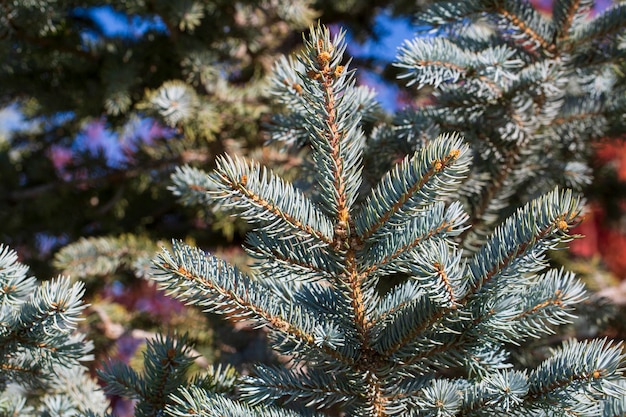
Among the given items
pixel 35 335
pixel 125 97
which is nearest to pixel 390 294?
pixel 35 335

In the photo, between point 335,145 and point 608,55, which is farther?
point 608,55

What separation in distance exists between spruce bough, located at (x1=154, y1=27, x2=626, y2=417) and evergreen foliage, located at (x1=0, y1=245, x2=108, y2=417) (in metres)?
0.14

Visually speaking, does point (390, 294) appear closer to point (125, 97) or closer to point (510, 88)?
point (510, 88)

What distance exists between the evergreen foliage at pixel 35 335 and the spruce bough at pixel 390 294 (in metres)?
0.14

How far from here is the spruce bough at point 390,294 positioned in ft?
2.30

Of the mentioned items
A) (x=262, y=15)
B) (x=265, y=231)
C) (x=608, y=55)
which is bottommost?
(x=265, y=231)

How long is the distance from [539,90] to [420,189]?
19.2 inches

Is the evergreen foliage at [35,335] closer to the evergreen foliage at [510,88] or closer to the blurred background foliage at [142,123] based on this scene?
the blurred background foliage at [142,123]

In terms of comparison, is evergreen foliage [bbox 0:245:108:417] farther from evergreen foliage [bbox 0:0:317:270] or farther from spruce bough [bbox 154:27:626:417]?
evergreen foliage [bbox 0:0:317:270]

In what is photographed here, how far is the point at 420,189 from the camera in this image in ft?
2.31

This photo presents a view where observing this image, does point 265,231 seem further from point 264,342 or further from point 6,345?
point 264,342

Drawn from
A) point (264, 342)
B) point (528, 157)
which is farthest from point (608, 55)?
point (264, 342)

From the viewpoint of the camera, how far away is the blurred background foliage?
4.98 feet

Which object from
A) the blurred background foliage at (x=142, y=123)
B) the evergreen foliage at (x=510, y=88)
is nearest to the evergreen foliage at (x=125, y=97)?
the blurred background foliage at (x=142, y=123)
